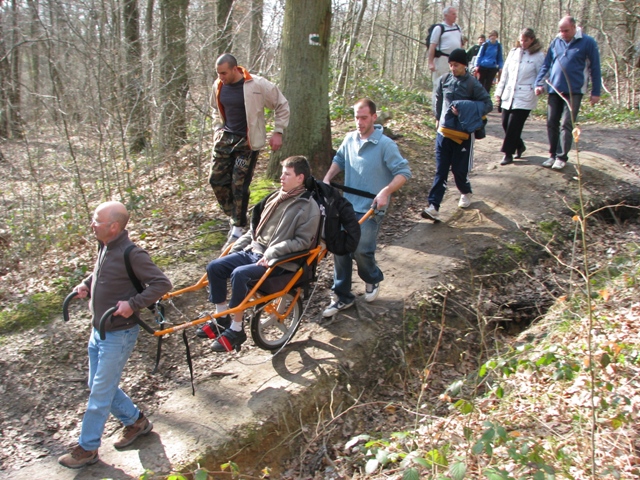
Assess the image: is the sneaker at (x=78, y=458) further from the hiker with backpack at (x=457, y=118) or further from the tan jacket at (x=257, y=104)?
the hiker with backpack at (x=457, y=118)

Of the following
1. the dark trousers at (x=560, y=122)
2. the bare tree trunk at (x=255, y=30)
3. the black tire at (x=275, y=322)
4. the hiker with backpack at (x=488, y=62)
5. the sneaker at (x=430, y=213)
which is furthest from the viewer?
the hiker with backpack at (x=488, y=62)

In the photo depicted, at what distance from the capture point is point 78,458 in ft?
12.6

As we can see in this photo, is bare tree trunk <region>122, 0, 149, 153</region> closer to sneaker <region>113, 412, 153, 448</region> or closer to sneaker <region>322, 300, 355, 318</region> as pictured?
sneaker <region>322, 300, 355, 318</region>

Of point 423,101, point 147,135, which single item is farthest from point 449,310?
point 423,101

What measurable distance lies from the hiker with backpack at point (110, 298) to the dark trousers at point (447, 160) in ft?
14.5

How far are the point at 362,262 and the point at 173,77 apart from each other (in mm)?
5898

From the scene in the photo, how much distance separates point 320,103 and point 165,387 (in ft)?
15.2

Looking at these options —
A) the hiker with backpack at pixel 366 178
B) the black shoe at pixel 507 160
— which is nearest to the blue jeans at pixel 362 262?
the hiker with backpack at pixel 366 178

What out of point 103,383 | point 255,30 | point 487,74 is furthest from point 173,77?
point 487,74

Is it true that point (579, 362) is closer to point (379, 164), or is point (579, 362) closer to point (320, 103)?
point (379, 164)

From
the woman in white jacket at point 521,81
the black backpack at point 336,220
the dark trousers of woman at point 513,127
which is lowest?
the black backpack at point 336,220

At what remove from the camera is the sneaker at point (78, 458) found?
12.6 feet

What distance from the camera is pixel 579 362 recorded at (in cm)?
421

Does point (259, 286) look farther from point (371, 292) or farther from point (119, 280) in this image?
point (371, 292)
